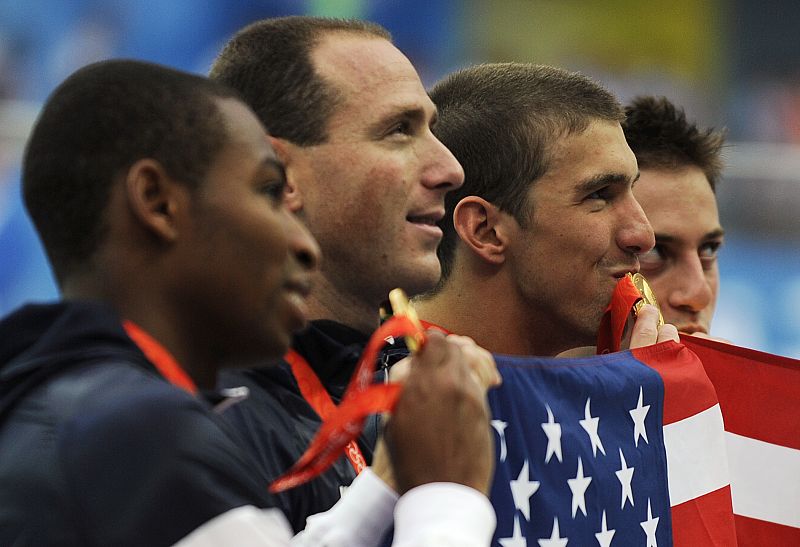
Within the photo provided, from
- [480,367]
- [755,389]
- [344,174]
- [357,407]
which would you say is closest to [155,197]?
[357,407]

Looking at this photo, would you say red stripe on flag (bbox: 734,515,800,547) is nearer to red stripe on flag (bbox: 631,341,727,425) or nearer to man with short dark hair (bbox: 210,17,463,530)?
red stripe on flag (bbox: 631,341,727,425)

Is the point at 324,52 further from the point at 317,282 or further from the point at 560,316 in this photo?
the point at 560,316

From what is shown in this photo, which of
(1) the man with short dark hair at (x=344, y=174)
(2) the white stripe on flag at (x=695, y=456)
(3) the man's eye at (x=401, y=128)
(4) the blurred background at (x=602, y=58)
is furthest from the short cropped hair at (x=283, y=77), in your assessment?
(4) the blurred background at (x=602, y=58)

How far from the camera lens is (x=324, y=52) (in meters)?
2.38

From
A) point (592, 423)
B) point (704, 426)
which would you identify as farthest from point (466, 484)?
point (704, 426)

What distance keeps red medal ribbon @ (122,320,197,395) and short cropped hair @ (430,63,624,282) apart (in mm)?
1297

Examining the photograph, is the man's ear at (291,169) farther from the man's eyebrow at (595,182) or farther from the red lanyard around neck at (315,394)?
the man's eyebrow at (595,182)

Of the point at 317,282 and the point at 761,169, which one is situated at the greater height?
the point at 761,169

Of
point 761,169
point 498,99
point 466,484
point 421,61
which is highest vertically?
point 761,169

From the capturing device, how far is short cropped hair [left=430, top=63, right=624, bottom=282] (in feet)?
8.57

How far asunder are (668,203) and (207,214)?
2059 millimetres

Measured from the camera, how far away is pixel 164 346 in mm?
1418

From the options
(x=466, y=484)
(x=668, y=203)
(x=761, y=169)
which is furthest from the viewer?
(x=761, y=169)

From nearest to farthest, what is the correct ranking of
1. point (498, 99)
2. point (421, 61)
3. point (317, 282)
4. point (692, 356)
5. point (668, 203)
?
point (317, 282), point (692, 356), point (498, 99), point (668, 203), point (421, 61)
